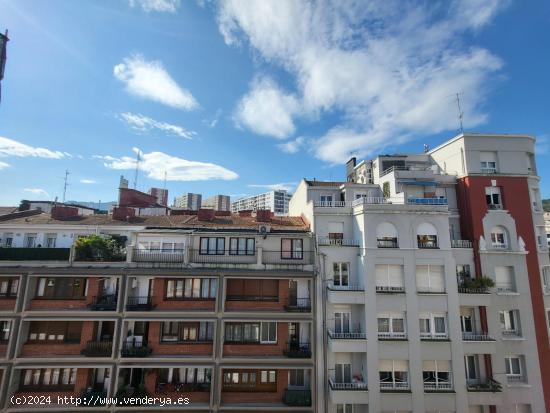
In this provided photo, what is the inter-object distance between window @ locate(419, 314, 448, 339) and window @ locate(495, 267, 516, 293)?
19.3 feet

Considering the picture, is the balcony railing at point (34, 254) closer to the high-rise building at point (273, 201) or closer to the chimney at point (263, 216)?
the chimney at point (263, 216)

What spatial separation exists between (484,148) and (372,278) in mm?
15517

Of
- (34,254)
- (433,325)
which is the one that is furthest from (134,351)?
(433,325)

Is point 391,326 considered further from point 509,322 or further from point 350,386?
point 509,322

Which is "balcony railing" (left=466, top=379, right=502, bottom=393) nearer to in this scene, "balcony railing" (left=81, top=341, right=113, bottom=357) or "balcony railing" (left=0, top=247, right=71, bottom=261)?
"balcony railing" (left=81, top=341, right=113, bottom=357)

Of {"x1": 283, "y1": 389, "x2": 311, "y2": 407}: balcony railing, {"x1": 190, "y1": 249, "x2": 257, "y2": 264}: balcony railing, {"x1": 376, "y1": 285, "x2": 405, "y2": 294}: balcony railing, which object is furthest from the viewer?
{"x1": 190, "y1": 249, "x2": 257, "y2": 264}: balcony railing

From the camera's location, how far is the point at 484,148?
24.7m

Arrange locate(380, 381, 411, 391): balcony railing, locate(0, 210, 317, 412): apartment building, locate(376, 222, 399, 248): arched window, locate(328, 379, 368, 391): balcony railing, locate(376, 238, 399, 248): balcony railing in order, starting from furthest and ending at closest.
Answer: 1. locate(376, 222, 399, 248): arched window
2. locate(376, 238, 399, 248): balcony railing
3. locate(0, 210, 317, 412): apartment building
4. locate(380, 381, 411, 391): balcony railing
5. locate(328, 379, 368, 391): balcony railing

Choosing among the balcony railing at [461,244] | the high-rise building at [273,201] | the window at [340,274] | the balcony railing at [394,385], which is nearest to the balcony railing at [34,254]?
the window at [340,274]

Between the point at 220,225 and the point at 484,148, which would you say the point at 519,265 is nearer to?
the point at 484,148

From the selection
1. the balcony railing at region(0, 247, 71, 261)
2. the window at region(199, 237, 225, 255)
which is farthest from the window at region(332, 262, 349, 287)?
the balcony railing at region(0, 247, 71, 261)

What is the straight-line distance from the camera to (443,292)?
70.6ft

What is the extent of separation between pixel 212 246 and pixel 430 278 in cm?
1797

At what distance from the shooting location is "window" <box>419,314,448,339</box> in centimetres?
2119
